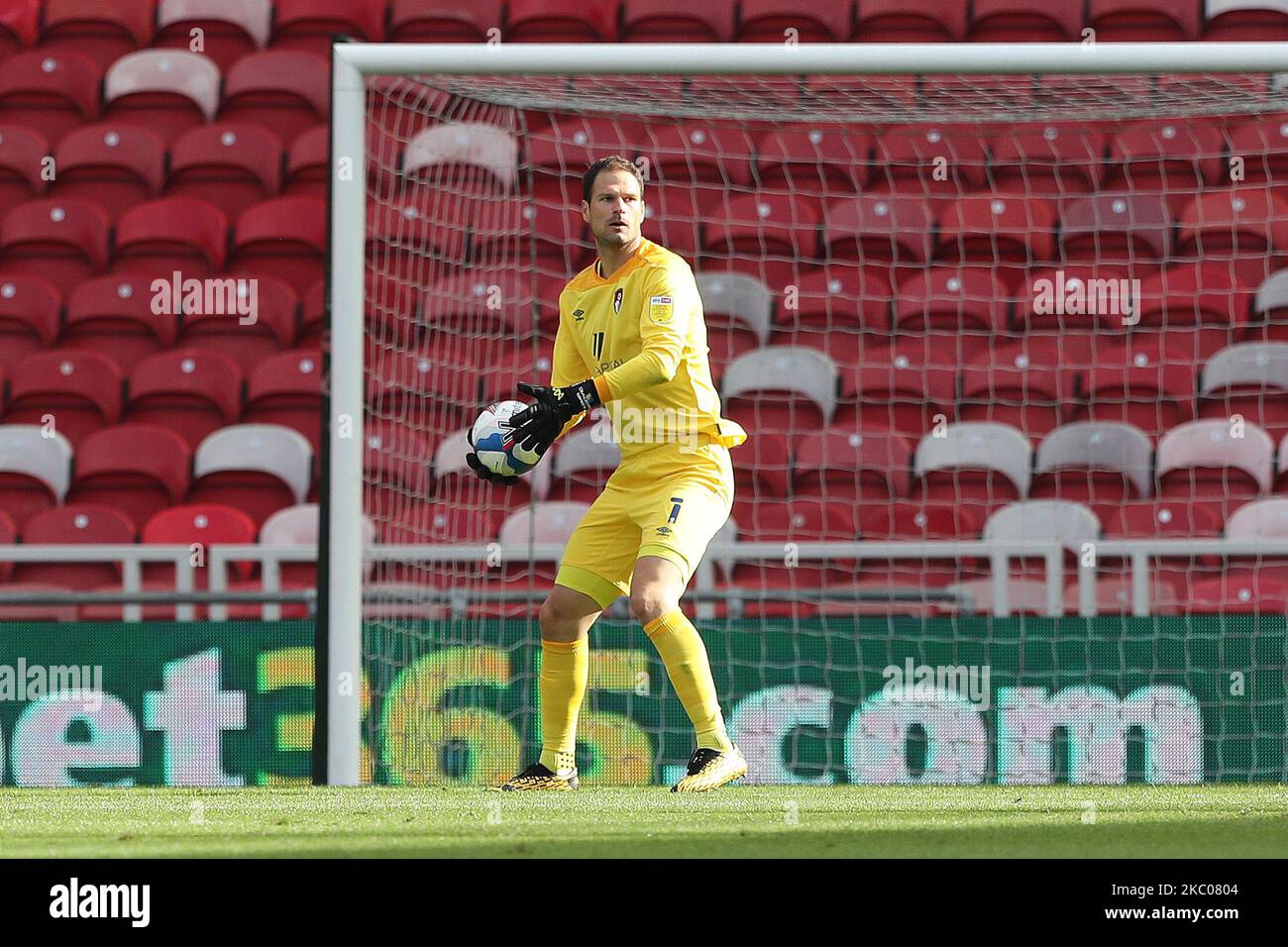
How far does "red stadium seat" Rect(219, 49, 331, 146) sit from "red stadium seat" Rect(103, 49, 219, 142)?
0.13 metres

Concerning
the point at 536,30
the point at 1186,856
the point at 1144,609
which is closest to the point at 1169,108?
the point at 1144,609

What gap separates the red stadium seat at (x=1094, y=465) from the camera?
7910mm

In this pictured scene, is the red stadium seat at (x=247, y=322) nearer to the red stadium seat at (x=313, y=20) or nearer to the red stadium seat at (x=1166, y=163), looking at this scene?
the red stadium seat at (x=313, y=20)

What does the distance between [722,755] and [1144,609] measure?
2575 millimetres

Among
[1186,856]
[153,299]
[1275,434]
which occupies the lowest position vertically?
[1186,856]

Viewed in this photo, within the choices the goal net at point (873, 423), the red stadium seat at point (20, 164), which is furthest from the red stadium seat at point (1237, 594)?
the red stadium seat at point (20, 164)

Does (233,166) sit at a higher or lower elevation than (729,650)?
higher

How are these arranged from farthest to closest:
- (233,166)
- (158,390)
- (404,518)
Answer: (233,166) < (158,390) < (404,518)

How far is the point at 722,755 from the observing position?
4.70 m

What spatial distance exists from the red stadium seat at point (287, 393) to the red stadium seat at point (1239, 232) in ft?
14.2

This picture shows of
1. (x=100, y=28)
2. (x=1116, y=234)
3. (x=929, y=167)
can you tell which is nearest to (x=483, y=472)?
(x=929, y=167)

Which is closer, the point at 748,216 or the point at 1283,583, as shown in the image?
the point at 1283,583

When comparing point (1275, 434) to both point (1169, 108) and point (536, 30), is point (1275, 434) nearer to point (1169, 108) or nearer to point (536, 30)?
point (1169, 108)

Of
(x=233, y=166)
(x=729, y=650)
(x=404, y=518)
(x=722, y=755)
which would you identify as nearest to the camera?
(x=722, y=755)
